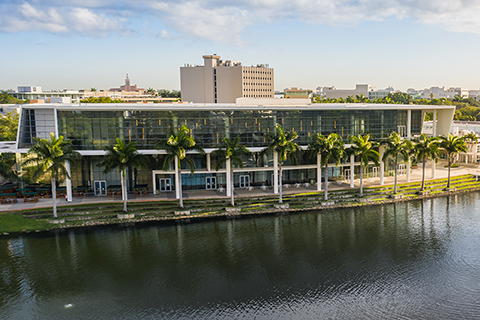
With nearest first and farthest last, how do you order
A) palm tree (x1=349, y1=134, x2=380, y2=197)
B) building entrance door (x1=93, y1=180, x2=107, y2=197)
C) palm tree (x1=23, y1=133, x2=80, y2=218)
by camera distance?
palm tree (x1=23, y1=133, x2=80, y2=218) → building entrance door (x1=93, y1=180, x2=107, y2=197) → palm tree (x1=349, y1=134, x2=380, y2=197)

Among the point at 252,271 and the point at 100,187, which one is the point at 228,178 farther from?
the point at 252,271

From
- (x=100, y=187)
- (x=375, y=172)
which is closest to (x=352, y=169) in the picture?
(x=375, y=172)

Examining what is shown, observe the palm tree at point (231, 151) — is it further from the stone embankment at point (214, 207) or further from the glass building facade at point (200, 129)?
the glass building facade at point (200, 129)

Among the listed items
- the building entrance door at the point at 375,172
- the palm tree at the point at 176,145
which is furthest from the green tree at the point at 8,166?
the building entrance door at the point at 375,172

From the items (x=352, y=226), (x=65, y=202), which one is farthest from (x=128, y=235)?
(x=352, y=226)

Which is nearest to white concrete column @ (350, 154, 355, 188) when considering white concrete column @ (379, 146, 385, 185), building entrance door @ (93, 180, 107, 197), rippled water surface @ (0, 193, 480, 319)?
white concrete column @ (379, 146, 385, 185)

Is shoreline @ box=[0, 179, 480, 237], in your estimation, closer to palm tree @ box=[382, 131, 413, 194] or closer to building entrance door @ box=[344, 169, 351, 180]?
palm tree @ box=[382, 131, 413, 194]

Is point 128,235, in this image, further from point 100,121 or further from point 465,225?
point 465,225
